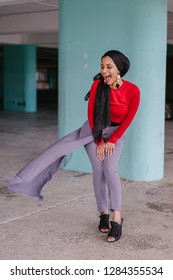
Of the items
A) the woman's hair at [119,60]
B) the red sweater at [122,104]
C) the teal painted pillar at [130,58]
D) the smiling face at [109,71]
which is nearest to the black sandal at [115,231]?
the red sweater at [122,104]

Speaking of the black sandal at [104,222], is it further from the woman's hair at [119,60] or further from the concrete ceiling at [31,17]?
the concrete ceiling at [31,17]

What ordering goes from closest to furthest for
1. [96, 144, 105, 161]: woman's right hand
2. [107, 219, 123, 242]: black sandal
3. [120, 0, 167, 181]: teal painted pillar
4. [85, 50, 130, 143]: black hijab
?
[85, 50, 130, 143]: black hijab → [96, 144, 105, 161]: woman's right hand → [107, 219, 123, 242]: black sandal → [120, 0, 167, 181]: teal painted pillar

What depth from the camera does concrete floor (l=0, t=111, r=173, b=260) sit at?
3520mm

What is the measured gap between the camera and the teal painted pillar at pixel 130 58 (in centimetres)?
570

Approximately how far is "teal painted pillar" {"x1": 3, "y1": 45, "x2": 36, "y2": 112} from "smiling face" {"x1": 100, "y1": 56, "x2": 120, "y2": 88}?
563 inches

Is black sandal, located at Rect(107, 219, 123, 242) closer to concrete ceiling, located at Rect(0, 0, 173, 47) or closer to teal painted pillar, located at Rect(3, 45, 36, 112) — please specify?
concrete ceiling, located at Rect(0, 0, 173, 47)

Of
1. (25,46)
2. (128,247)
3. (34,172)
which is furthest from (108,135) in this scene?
(25,46)

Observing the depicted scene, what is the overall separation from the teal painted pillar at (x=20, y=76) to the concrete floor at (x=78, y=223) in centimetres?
1138

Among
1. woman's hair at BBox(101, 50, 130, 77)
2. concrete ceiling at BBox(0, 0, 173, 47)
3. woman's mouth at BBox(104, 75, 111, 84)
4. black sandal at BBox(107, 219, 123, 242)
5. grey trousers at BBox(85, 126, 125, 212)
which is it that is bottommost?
black sandal at BBox(107, 219, 123, 242)

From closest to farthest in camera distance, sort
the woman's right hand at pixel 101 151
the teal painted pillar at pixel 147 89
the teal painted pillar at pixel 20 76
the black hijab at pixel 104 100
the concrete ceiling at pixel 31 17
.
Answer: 1. the black hijab at pixel 104 100
2. the woman's right hand at pixel 101 151
3. the teal painted pillar at pixel 147 89
4. the concrete ceiling at pixel 31 17
5. the teal painted pillar at pixel 20 76

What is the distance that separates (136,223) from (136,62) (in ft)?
7.44

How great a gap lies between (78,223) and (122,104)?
1293mm

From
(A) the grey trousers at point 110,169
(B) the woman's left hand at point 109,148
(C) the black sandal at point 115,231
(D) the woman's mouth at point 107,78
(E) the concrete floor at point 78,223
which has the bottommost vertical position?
(E) the concrete floor at point 78,223

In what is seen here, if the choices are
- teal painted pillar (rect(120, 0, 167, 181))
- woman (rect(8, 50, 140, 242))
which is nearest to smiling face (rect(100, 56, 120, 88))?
woman (rect(8, 50, 140, 242))
